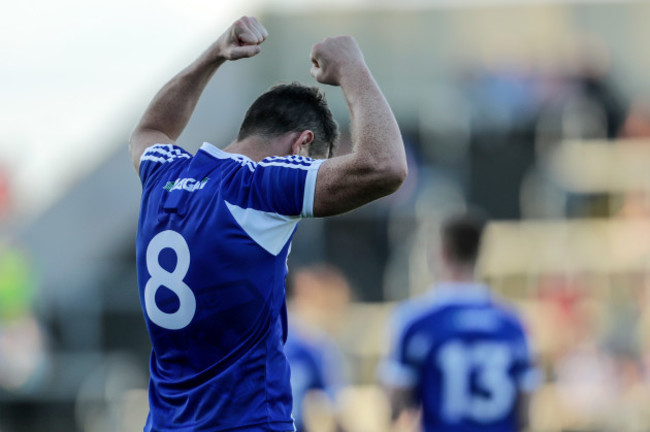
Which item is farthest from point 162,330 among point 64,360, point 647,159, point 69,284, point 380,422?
point 69,284

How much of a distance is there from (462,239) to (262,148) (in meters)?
3.16

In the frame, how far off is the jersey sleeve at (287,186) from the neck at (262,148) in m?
0.23

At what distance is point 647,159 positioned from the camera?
15.5 m

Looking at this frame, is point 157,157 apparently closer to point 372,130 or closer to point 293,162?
point 293,162

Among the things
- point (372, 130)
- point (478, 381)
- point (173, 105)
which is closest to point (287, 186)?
point (372, 130)

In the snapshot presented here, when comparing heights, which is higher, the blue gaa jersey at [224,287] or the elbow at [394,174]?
the elbow at [394,174]

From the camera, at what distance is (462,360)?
7148mm

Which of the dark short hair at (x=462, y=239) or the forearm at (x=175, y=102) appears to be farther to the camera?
the dark short hair at (x=462, y=239)

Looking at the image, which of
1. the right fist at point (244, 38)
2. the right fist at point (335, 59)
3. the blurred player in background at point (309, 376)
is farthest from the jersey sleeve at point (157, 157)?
the blurred player in background at point (309, 376)

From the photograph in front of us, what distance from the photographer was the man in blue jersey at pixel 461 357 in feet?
23.5

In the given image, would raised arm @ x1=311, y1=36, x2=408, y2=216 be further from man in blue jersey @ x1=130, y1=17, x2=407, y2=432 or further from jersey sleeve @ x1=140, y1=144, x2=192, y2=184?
jersey sleeve @ x1=140, y1=144, x2=192, y2=184

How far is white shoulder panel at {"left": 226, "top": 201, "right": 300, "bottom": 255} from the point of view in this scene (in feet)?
13.3

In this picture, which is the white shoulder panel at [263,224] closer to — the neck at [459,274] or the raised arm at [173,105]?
the raised arm at [173,105]

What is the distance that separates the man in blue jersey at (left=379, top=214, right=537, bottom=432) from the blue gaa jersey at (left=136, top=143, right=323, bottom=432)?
2974 mm
